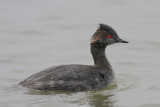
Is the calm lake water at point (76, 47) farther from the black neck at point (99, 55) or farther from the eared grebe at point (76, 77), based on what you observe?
the black neck at point (99, 55)

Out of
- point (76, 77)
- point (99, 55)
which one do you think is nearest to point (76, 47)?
point (99, 55)

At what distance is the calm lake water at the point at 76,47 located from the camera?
504 inches

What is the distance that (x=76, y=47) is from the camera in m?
18.6

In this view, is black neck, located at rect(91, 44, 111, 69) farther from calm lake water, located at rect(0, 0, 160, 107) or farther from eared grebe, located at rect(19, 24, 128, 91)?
calm lake water, located at rect(0, 0, 160, 107)

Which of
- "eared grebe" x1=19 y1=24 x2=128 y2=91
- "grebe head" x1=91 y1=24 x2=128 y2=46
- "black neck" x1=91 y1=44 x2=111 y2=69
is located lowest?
"eared grebe" x1=19 y1=24 x2=128 y2=91

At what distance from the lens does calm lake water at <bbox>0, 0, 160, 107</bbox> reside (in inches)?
504

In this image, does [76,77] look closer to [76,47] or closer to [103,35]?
[103,35]

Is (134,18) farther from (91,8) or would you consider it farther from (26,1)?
(26,1)

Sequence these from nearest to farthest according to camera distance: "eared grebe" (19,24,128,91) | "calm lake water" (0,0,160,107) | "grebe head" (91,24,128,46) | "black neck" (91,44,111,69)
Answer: "calm lake water" (0,0,160,107), "eared grebe" (19,24,128,91), "grebe head" (91,24,128,46), "black neck" (91,44,111,69)

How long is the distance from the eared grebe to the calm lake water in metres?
0.17

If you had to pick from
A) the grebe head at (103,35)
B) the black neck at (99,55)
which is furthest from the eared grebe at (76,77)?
the black neck at (99,55)

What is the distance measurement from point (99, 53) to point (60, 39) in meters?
5.35

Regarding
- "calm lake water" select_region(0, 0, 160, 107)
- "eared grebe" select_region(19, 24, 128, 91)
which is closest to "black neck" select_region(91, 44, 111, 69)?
"eared grebe" select_region(19, 24, 128, 91)

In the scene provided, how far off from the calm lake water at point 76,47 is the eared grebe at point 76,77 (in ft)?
0.57
